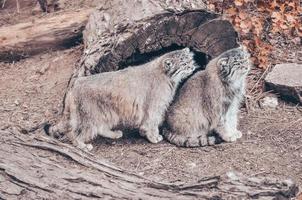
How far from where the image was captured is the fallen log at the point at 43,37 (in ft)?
26.5

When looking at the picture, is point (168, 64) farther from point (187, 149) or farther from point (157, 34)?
point (187, 149)

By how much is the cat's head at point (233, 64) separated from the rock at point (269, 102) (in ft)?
2.93

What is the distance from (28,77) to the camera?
25.5 feet

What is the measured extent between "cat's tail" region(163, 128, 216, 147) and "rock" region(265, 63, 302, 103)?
111 centimetres

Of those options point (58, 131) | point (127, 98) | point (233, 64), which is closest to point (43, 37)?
point (58, 131)

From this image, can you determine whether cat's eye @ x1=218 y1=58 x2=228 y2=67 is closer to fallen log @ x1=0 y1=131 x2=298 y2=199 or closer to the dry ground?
the dry ground

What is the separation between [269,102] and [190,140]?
3.78ft

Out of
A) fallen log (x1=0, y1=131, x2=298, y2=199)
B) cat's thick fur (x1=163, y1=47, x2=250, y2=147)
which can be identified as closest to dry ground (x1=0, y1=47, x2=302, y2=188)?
cat's thick fur (x1=163, y1=47, x2=250, y2=147)

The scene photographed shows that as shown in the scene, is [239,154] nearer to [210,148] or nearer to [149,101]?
[210,148]

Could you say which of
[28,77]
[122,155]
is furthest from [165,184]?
[28,77]

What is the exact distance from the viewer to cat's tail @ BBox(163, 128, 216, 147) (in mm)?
6121

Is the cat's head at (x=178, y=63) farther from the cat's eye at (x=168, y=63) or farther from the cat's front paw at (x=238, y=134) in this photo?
the cat's front paw at (x=238, y=134)

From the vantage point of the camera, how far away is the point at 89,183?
201 inches

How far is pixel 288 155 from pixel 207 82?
3.14 feet
